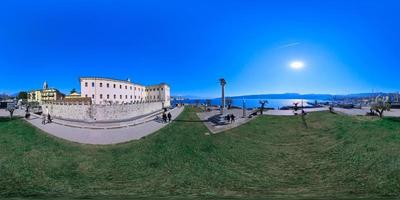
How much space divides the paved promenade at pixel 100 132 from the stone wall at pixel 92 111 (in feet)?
17.7

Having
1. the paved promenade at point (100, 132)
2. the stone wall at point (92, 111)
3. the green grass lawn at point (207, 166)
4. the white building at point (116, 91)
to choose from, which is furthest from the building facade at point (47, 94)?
the green grass lawn at point (207, 166)

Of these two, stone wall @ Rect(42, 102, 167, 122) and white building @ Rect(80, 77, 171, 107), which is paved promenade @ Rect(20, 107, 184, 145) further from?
white building @ Rect(80, 77, 171, 107)

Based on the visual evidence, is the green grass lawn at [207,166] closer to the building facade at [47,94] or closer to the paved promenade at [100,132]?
the paved promenade at [100,132]

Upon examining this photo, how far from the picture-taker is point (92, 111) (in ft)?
101

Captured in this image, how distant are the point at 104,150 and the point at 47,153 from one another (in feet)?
10.8

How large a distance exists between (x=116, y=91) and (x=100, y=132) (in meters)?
36.0

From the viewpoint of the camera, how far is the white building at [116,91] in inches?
1983

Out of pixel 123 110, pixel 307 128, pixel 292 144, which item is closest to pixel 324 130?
pixel 307 128

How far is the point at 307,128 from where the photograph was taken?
26.8 metres

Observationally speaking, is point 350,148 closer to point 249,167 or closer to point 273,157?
point 273,157

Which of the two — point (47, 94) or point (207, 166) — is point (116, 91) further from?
point (207, 166)

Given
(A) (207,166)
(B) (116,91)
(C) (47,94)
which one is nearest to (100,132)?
(A) (207,166)

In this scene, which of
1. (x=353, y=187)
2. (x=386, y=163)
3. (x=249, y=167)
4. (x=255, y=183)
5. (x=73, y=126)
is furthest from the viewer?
(x=73, y=126)

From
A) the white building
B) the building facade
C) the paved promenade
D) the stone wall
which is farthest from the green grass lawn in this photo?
the building facade
